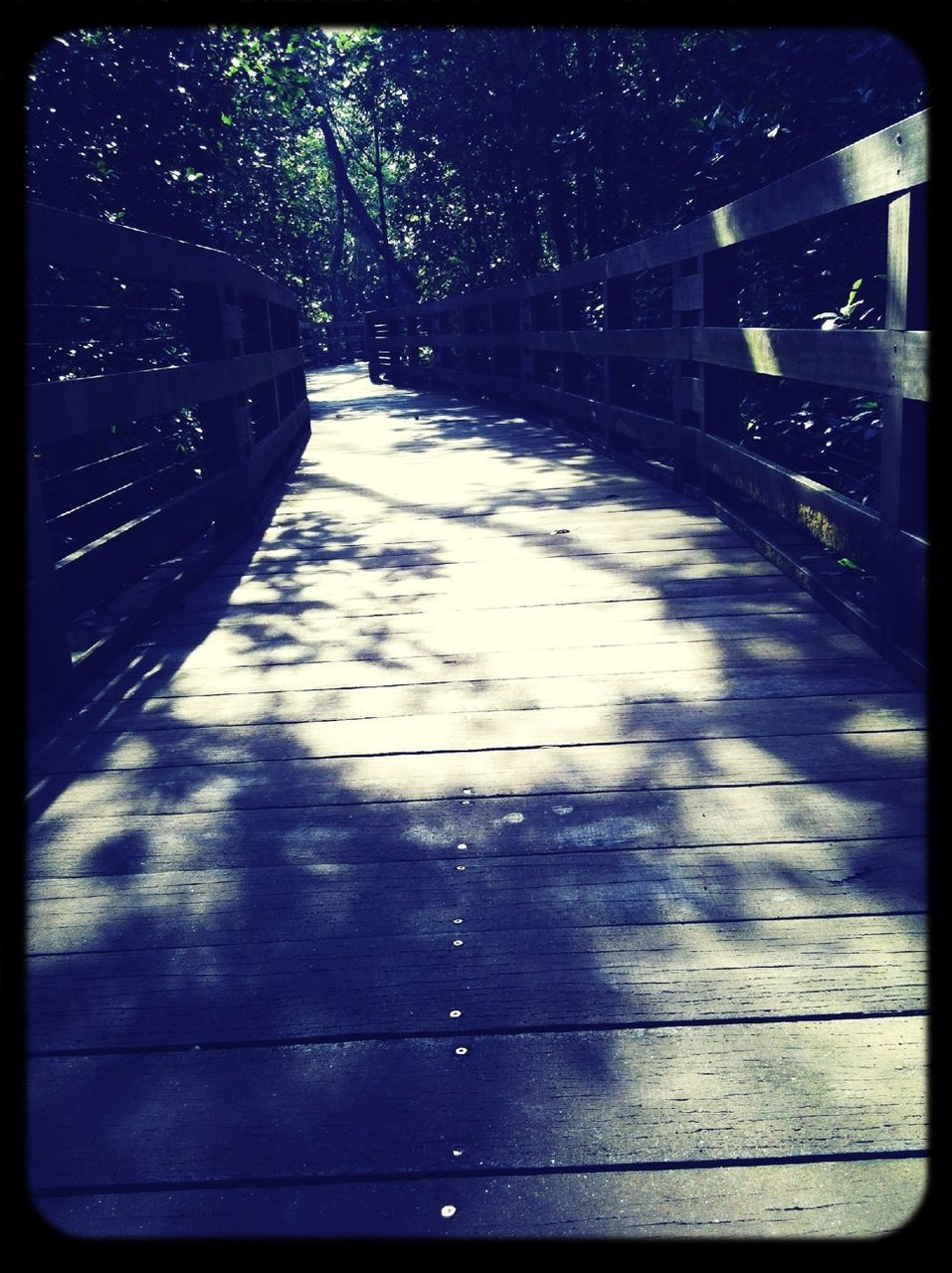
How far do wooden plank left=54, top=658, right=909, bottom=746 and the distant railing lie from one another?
34.7 metres

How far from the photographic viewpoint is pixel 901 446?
298 centimetres

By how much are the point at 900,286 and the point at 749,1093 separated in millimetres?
2149

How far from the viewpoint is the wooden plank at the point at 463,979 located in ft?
5.67

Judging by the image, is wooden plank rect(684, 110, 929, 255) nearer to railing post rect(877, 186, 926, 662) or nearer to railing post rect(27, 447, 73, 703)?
railing post rect(877, 186, 926, 662)

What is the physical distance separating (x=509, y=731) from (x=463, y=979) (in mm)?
1120

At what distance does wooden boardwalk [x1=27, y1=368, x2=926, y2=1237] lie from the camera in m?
1.42

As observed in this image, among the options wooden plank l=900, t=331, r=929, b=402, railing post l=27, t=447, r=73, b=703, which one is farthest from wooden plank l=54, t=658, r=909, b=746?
wooden plank l=900, t=331, r=929, b=402

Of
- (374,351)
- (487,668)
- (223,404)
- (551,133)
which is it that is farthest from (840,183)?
(374,351)

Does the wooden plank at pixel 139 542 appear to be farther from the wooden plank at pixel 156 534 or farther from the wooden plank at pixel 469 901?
the wooden plank at pixel 469 901

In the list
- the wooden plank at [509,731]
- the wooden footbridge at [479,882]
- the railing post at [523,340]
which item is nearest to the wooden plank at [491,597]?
the wooden footbridge at [479,882]

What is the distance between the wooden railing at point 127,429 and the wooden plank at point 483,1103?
5.55ft

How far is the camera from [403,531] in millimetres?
5863

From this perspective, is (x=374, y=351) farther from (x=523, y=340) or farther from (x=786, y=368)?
(x=786, y=368)

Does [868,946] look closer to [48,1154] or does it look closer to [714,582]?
[48,1154]
